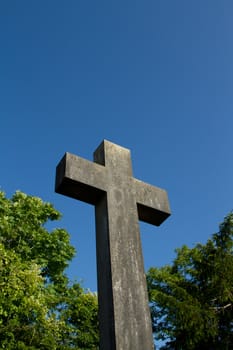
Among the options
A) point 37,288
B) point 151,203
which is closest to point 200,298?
point 37,288

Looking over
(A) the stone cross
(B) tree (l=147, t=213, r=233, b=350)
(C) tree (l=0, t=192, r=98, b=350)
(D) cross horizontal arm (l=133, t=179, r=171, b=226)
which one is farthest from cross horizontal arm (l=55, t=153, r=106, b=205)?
(B) tree (l=147, t=213, r=233, b=350)

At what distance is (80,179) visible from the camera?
12.0 ft

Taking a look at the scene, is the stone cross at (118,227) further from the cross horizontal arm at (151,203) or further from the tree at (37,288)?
the tree at (37,288)

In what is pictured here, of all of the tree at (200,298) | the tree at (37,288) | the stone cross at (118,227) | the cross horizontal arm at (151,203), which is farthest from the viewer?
the tree at (200,298)

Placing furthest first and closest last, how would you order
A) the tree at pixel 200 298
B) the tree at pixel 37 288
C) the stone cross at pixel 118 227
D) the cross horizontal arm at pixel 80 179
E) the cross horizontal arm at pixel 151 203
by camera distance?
the tree at pixel 200 298 → the tree at pixel 37 288 → the cross horizontal arm at pixel 151 203 → the cross horizontal arm at pixel 80 179 → the stone cross at pixel 118 227

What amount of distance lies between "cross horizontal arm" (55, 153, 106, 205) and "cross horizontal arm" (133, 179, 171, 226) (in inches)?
18.6

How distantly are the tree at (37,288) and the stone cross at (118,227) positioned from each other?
26.7 feet

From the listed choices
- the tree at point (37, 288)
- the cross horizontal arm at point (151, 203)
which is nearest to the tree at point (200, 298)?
the tree at point (37, 288)

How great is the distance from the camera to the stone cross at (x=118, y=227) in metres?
2.86

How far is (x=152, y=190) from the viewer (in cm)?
417

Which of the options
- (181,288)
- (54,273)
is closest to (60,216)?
(54,273)

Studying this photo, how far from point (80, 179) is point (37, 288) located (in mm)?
9733

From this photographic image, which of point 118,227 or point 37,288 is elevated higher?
point 37,288

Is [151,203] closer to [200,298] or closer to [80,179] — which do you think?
[80,179]
